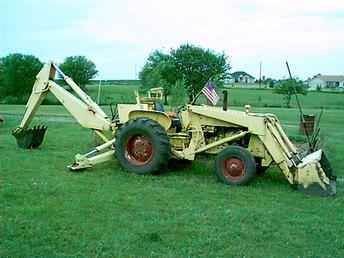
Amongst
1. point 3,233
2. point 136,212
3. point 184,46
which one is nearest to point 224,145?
point 136,212

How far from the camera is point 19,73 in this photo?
2603 inches

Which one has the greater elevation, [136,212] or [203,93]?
[203,93]

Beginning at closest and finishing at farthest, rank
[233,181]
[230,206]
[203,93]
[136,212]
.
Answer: [136,212] < [230,206] < [233,181] < [203,93]

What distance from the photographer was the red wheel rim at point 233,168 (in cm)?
959

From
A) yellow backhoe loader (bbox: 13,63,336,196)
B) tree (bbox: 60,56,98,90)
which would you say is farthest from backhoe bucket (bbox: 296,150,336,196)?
tree (bbox: 60,56,98,90)

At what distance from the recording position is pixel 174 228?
21.4 ft

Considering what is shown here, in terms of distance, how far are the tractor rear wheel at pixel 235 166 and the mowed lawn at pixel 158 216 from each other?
0.19 m

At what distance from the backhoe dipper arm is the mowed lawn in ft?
3.96

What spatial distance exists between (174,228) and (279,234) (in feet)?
4.01

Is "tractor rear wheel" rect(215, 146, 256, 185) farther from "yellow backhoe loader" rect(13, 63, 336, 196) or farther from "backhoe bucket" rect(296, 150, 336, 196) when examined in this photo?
"backhoe bucket" rect(296, 150, 336, 196)

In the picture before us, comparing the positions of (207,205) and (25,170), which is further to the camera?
(25,170)

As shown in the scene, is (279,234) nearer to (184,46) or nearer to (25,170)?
(25,170)

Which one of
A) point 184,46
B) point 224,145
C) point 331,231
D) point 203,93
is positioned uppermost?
point 184,46

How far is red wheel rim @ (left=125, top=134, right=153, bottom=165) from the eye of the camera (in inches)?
412
